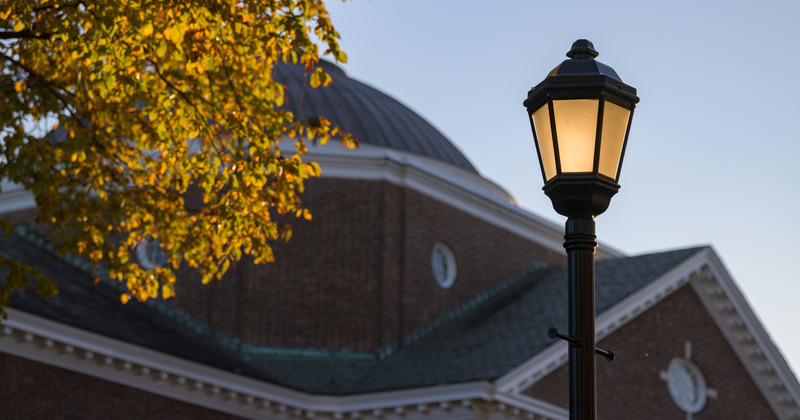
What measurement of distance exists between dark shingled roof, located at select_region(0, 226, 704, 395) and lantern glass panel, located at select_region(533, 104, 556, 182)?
48.4 feet

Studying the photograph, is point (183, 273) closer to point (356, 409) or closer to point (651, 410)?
point (356, 409)

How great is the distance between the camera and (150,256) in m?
26.5

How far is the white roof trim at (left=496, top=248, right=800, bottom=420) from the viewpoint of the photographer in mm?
24253

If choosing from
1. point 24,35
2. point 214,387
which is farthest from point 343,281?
point 24,35

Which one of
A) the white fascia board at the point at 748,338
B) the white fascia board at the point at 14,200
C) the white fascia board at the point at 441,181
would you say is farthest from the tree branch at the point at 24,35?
the white fascia board at the point at 748,338

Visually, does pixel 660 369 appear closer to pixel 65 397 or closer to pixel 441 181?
pixel 441 181

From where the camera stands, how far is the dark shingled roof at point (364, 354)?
21734 millimetres

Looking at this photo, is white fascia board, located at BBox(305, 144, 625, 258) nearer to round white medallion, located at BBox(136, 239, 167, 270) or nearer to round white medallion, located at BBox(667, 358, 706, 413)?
round white medallion, located at BBox(136, 239, 167, 270)

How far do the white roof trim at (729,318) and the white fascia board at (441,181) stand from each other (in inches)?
226

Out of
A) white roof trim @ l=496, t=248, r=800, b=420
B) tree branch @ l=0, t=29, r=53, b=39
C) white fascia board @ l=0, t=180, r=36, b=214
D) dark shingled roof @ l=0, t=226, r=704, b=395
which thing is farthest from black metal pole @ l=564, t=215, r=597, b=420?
white fascia board @ l=0, t=180, r=36, b=214

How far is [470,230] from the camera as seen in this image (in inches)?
1150

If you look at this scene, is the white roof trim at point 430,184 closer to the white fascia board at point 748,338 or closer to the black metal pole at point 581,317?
the white fascia board at point 748,338

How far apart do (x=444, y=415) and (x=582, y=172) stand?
15.8 m

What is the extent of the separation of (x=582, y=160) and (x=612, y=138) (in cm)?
22
